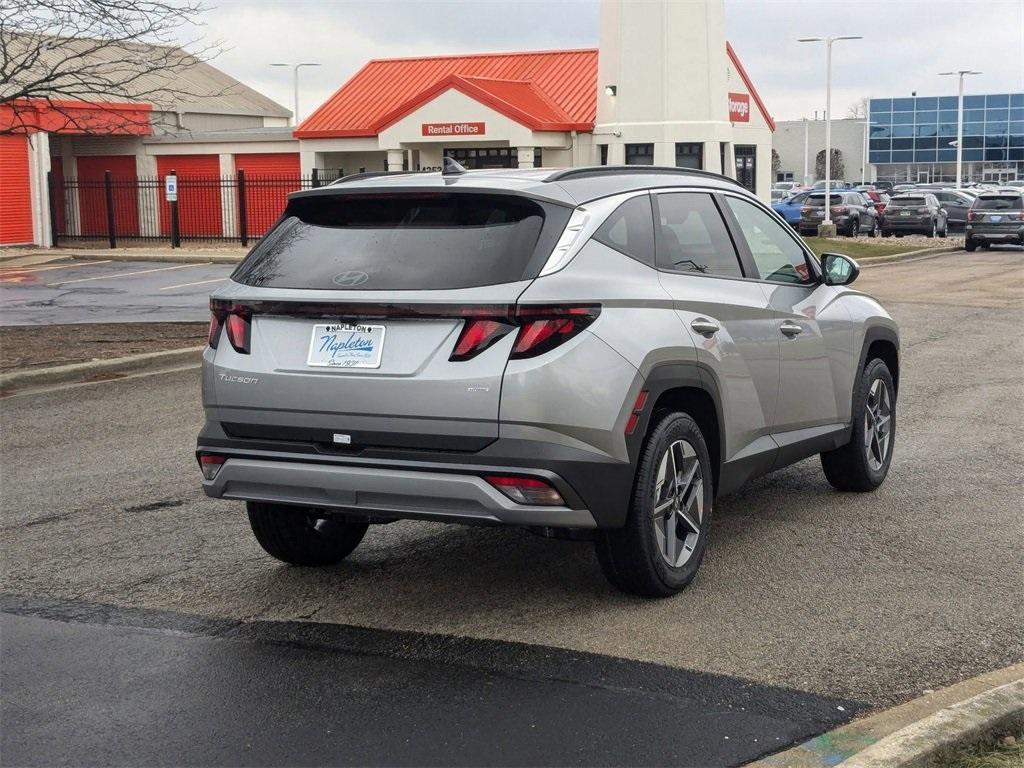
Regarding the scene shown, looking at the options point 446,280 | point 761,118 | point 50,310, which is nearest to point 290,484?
point 446,280

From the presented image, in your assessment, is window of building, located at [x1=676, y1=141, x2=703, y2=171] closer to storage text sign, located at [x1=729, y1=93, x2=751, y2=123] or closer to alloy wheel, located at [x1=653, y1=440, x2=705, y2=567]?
storage text sign, located at [x1=729, y1=93, x2=751, y2=123]

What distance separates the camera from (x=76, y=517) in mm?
7441

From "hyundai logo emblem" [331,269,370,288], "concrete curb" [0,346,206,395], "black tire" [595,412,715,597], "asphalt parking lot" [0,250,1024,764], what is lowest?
"asphalt parking lot" [0,250,1024,764]

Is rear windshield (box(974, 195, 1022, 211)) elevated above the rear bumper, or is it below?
above

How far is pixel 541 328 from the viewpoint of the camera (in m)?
5.16

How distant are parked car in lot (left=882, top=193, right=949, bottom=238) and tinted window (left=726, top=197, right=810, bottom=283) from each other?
40.8 metres

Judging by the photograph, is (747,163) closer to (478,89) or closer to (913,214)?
(913,214)

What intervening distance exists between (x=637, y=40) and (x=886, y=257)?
14.4 metres

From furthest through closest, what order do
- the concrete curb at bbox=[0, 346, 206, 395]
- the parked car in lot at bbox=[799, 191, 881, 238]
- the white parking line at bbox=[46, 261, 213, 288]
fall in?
the parked car in lot at bbox=[799, 191, 881, 238], the white parking line at bbox=[46, 261, 213, 288], the concrete curb at bbox=[0, 346, 206, 395]

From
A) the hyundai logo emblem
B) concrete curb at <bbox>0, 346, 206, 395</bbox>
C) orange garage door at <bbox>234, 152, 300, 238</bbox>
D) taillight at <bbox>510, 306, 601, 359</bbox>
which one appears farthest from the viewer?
orange garage door at <bbox>234, 152, 300, 238</bbox>

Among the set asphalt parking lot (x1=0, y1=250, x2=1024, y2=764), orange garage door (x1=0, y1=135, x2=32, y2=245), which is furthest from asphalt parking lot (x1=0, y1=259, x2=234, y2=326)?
asphalt parking lot (x1=0, y1=250, x2=1024, y2=764)

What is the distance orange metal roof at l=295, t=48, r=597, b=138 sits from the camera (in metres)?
45.2

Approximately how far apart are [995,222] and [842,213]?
796cm

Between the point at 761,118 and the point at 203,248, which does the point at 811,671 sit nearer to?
the point at 203,248
